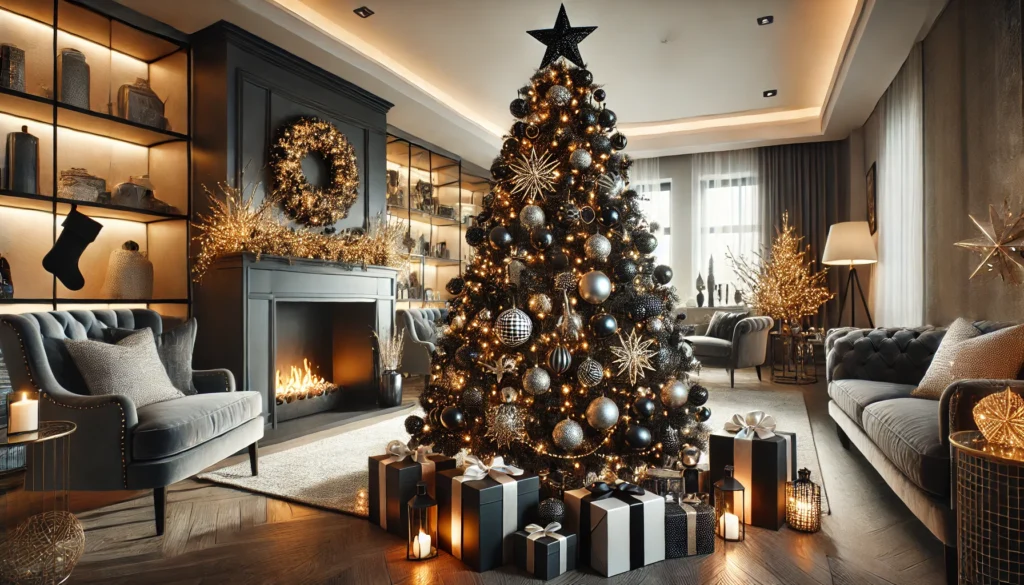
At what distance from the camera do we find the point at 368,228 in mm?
4754

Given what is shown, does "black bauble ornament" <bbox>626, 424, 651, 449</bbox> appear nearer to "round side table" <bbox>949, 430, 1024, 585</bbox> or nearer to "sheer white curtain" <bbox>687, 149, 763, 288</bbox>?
"round side table" <bbox>949, 430, 1024, 585</bbox>

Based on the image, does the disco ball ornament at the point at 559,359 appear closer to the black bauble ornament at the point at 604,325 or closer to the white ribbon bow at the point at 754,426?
the black bauble ornament at the point at 604,325

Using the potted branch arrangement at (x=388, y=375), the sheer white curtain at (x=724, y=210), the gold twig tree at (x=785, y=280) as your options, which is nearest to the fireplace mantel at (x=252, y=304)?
the potted branch arrangement at (x=388, y=375)

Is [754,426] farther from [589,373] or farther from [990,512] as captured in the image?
[990,512]

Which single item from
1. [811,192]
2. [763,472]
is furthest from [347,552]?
[811,192]

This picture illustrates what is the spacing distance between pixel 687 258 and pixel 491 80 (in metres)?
3.82

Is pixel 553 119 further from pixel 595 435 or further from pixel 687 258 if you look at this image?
pixel 687 258

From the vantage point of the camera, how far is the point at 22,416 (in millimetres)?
1424

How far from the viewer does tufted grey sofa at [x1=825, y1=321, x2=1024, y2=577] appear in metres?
1.67

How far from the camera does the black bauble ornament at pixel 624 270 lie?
214cm

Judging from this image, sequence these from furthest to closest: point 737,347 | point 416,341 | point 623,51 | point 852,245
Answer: point 737,347 → point 852,245 → point 416,341 → point 623,51

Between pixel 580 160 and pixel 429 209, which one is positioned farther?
pixel 429 209

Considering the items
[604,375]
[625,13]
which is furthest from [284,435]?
[625,13]

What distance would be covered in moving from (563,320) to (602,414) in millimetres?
372
